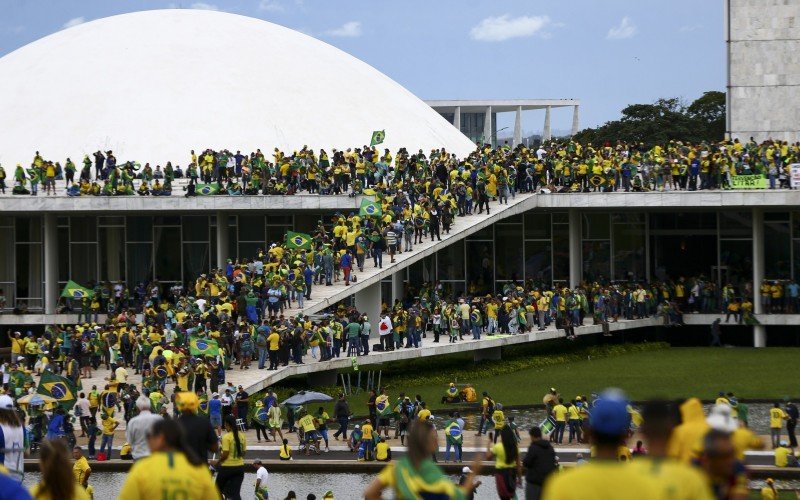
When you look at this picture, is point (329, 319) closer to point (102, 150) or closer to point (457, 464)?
point (457, 464)

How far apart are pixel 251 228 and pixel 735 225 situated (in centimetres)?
1514

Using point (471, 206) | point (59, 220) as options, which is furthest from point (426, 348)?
point (59, 220)

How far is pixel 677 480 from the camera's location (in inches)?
243

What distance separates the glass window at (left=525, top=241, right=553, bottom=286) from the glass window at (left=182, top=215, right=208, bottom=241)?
10295 mm

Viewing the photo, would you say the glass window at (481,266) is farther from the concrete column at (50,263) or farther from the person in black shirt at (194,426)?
the person in black shirt at (194,426)

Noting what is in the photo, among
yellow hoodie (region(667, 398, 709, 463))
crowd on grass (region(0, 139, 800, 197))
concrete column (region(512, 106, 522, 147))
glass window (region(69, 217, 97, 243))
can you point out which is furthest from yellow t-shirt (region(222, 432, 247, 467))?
concrete column (region(512, 106, 522, 147))

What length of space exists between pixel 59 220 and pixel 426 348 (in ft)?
53.4

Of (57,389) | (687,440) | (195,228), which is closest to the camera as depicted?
(687,440)

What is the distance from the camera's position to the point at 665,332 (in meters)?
42.5

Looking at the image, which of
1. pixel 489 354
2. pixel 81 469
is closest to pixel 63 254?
pixel 489 354

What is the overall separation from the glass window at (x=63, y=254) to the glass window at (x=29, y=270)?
59 cm

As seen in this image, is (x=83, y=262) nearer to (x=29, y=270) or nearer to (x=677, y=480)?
(x=29, y=270)

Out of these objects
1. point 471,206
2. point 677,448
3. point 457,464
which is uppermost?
point 471,206

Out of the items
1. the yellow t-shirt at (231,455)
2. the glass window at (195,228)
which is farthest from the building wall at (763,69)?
the yellow t-shirt at (231,455)
